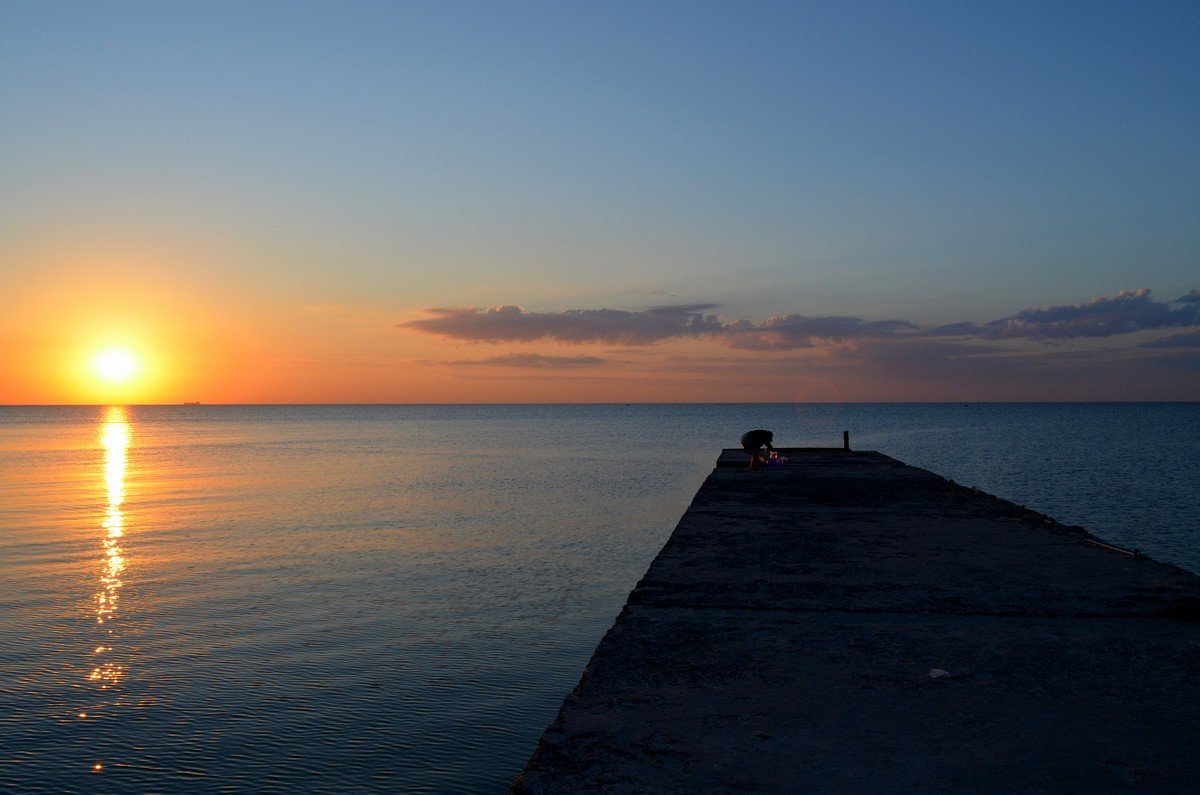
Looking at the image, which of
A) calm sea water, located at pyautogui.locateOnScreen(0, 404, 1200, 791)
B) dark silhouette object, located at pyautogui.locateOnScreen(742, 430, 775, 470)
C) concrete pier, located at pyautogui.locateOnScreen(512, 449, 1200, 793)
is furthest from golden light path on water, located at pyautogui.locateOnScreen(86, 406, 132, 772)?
dark silhouette object, located at pyautogui.locateOnScreen(742, 430, 775, 470)

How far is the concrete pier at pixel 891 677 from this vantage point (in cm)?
465

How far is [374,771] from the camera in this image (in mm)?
7836

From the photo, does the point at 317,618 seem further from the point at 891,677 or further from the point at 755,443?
the point at 755,443

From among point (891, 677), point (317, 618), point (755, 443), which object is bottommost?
point (317, 618)

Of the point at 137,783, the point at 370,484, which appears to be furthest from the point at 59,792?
the point at 370,484

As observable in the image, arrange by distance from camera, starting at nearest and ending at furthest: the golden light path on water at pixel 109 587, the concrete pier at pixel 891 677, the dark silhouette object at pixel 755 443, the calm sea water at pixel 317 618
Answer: the concrete pier at pixel 891 677 → the calm sea water at pixel 317 618 → the golden light path on water at pixel 109 587 → the dark silhouette object at pixel 755 443

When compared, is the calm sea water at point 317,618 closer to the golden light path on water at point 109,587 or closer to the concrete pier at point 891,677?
the golden light path on water at point 109,587

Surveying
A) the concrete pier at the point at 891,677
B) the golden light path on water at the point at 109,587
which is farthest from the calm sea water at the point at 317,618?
the concrete pier at the point at 891,677

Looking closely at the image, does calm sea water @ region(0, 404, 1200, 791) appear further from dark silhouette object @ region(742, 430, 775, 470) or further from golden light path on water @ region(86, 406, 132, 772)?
dark silhouette object @ region(742, 430, 775, 470)

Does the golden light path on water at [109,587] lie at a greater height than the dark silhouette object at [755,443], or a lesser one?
lesser

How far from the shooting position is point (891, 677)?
20.4 ft

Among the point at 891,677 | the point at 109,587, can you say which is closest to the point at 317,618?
the point at 109,587

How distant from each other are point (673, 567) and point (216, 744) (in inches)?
208

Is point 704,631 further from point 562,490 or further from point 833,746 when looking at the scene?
point 562,490
